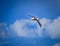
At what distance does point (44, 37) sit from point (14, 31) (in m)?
0.48

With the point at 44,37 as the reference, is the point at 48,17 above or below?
above

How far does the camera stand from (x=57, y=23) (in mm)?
2137

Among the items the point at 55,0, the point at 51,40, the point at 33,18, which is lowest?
the point at 51,40

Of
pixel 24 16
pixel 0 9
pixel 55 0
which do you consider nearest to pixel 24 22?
pixel 24 16

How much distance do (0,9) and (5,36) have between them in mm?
428

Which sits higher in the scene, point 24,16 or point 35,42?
point 24,16

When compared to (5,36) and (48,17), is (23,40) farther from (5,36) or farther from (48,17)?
(48,17)

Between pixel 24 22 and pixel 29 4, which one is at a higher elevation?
pixel 29 4

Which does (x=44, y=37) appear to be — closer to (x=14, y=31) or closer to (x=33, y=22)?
(x=33, y=22)

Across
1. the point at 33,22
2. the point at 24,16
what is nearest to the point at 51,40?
the point at 33,22

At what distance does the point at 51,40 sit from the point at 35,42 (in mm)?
253

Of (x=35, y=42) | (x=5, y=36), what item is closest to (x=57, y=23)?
(x=35, y=42)

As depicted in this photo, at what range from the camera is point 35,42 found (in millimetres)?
2092

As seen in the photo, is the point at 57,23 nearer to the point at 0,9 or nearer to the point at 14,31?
the point at 14,31
